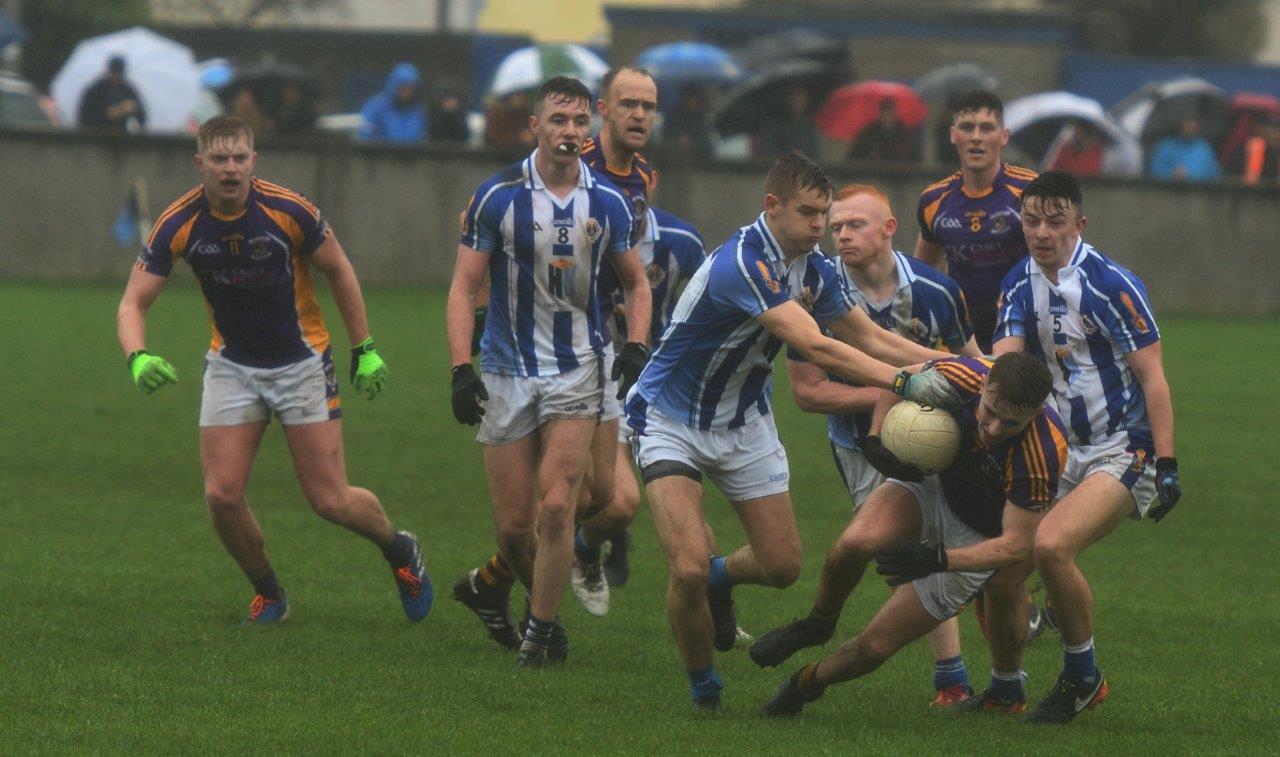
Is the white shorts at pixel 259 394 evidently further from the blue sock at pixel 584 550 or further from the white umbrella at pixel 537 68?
the white umbrella at pixel 537 68

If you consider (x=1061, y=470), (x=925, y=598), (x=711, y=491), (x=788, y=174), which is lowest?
(x=711, y=491)

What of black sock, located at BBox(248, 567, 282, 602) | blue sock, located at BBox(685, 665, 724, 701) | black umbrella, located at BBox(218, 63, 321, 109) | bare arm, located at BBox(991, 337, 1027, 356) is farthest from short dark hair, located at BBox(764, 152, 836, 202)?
black umbrella, located at BBox(218, 63, 321, 109)

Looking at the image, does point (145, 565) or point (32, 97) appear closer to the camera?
point (145, 565)

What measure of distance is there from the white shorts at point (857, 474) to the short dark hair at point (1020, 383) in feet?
5.53

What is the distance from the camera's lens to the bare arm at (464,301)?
7707 mm

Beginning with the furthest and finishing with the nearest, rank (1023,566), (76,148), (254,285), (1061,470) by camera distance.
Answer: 1. (76,148)
2. (254,285)
3. (1023,566)
4. (1061,470)

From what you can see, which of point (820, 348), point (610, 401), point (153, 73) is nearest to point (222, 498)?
point (610, 401)

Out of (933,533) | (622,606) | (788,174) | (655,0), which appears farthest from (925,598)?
(655,0)

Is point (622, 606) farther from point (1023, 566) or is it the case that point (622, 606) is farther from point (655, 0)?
point (655, 0)

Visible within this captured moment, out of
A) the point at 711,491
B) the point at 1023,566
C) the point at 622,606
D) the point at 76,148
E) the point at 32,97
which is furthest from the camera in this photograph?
the point at 32,97

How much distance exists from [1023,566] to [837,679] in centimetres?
87

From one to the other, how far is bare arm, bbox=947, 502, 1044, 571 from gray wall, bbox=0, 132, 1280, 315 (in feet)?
56.1

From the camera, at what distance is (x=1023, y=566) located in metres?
7.14

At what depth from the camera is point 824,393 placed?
7.75m
